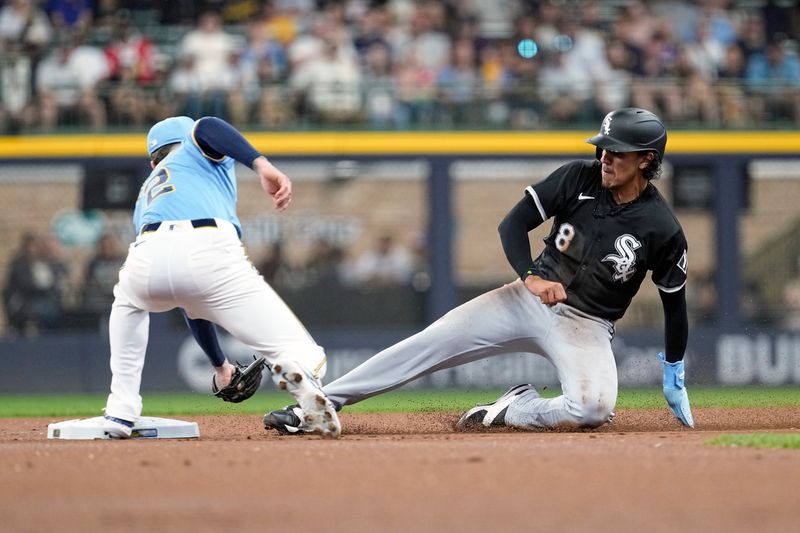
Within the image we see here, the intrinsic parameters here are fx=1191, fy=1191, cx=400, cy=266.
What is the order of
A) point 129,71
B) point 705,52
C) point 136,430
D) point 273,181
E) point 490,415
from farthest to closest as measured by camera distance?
point 705,52 → point 129,71 → point 490,415 → point 136,430 → point 273,181

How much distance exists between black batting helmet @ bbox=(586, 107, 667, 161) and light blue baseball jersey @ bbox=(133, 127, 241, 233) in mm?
1873

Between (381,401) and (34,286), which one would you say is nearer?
(381,401)

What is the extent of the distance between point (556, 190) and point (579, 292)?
1.80ft

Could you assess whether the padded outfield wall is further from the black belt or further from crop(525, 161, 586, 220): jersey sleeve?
the black belt

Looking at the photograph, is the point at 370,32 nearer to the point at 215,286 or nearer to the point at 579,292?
the point at 579,292

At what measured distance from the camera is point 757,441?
5539 millimetres

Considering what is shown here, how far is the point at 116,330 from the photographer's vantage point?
19.0ft

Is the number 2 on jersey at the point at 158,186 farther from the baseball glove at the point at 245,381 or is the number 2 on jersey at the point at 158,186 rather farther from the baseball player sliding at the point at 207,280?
the baseball glove at the point at 245,381

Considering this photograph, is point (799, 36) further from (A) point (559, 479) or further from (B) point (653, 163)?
(A) point (559, 479)

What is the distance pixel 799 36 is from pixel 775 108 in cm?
181

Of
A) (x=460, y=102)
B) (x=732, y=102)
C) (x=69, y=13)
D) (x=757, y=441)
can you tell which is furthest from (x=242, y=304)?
(x=69, y=13)

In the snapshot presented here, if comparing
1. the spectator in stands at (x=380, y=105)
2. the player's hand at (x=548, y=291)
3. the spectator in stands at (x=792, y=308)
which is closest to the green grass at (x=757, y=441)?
the player's hand at (x=548, y=291)

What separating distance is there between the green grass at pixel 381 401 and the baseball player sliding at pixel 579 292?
1573 mm

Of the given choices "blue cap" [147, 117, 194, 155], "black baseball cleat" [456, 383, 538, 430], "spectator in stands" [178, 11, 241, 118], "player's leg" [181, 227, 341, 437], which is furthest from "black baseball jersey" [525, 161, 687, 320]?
"spectator in stands" [178, 11, 241, 118]
